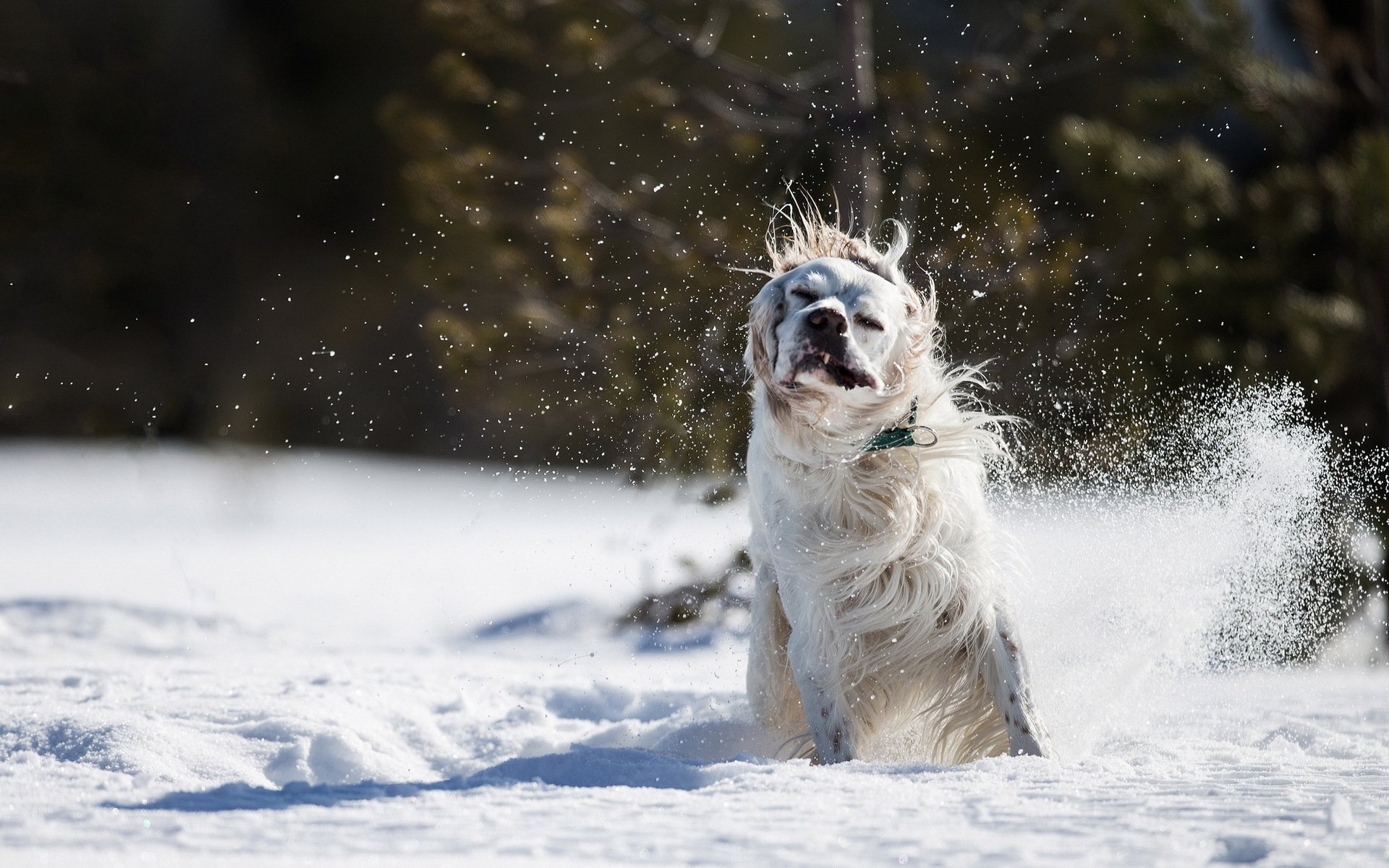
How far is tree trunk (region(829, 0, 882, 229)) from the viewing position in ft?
15.9

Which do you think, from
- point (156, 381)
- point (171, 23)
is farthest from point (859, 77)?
point (171, 23)

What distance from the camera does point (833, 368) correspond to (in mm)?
2520

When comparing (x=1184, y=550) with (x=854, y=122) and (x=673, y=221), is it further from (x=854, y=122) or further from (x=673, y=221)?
(x=673, y=221)

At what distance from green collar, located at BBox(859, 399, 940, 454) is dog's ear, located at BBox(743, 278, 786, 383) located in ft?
0.83

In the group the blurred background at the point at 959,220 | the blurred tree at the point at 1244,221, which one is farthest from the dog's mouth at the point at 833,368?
the blurred tree at the point at 1244,221

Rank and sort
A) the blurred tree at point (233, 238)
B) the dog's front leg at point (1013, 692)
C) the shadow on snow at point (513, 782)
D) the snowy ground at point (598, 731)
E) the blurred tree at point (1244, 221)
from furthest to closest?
the blurred tree at point (233, 238) < the blurred tree at point (1244, 221) < the dog's front leg at point (1013, 692) < the shadow on snow at point (513, 782) < the snowy ground at point (598, 731)

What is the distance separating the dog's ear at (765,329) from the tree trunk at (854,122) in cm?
212

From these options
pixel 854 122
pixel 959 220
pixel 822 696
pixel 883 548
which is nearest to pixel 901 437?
pixel 883 548

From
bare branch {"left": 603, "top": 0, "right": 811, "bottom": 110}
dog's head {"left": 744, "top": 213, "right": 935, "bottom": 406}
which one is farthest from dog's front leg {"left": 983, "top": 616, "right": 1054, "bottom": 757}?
bare branch {"left": 603, "top": 0, "right": 811, "bottom": 110}

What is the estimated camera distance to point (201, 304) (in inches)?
625

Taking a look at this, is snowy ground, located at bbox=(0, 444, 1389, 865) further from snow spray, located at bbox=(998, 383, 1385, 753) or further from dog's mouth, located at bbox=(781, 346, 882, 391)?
dog's mouth, located at bbox=(781, 346, 882, 391)

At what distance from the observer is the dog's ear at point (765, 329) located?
8.74ft

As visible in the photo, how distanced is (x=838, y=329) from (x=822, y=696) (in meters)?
0.76

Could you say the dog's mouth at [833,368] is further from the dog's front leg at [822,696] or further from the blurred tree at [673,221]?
the blurred tree at [673,221]
